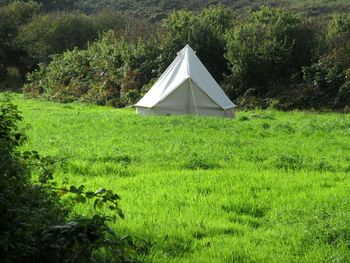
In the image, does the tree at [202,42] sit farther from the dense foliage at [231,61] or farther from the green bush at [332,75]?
the green bush at [332,75]

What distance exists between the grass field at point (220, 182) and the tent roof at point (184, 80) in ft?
15.0

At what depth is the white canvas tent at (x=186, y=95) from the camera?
2011 centimetres

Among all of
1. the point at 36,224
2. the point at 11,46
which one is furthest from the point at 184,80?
the point at 11,46

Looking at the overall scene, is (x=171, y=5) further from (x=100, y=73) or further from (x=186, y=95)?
(x=186, y=95)

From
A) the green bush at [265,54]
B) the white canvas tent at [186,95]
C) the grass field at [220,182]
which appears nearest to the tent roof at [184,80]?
the white canvas tent at [186,95]

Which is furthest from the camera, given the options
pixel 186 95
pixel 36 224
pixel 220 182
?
pixel 186 95

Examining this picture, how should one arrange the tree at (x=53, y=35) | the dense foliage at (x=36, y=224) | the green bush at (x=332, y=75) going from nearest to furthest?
the dense foliage at (x=36, y=224) → the green bush at (x=332, y=75) → the tree at (x=53, y=35)

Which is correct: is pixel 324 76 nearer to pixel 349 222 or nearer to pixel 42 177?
pixel 349 222

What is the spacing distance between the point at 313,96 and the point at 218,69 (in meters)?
5.97

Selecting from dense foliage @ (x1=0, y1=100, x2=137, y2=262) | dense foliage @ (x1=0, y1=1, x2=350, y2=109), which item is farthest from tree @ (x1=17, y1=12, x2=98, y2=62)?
dense foliage @ (x1=0, y1=100, x2=137, y2=262)

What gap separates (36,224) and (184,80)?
16.1 m

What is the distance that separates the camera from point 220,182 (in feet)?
28.3

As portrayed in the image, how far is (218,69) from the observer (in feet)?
96.5

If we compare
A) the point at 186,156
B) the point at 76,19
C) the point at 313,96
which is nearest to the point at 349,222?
the point at 186,156
